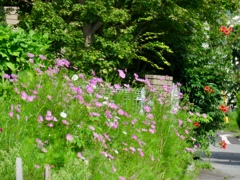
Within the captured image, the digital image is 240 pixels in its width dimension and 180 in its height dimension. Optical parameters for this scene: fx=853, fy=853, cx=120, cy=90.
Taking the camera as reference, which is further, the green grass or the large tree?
the large tree

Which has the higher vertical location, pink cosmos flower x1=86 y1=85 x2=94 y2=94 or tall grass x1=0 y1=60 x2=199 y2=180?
pink cosmos flower x1=86 y1=85 x2=94 y2=94

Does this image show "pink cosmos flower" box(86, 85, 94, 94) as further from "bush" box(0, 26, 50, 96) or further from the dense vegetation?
"bush" box(0, 26, 50, 96)

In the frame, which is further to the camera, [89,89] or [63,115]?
[89,89]

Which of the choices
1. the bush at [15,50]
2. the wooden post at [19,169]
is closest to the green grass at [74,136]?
the bush at [15,50]

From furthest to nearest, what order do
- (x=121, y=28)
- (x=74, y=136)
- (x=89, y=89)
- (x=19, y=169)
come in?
(x=121, y=28) < (x=89, y=89) < (x=74, y=136) < (x=19, y=169)

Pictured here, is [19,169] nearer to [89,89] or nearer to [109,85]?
[89,89]

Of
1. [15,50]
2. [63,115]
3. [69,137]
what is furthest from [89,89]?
[15,50]

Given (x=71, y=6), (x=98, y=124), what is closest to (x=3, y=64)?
(x=98, y=124)

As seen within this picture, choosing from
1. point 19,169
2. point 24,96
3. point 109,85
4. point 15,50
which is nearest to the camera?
point 19,169

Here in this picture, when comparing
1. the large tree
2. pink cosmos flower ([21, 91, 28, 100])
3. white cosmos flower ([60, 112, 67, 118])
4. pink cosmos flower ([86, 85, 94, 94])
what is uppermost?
pink cosmos flower ([21, 91, 28, 100])

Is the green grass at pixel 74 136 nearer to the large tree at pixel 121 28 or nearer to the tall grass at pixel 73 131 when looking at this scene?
the tall grass at pixel 73 131

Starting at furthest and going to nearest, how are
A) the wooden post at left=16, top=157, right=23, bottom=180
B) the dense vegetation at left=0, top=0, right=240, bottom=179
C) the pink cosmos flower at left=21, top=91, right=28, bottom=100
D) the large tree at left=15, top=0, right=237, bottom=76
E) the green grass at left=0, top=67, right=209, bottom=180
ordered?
the large tree at left=15, top=0, right=237, bottom=76, the dense vegetation at left=0, top=0, right=240, bottom=179, the pink cosmos flower at left=21, top=91, right=28, bottom=100, the green grass at left=0, top=67, right=209, bottom=180, the wooden post at left=16, top=157, right=23, bottom=180

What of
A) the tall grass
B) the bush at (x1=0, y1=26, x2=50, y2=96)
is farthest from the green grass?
the bush at (x1=0, y1=26, x2=50, y2=96)

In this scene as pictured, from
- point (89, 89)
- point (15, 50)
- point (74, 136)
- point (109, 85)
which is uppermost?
point (15, 50)
